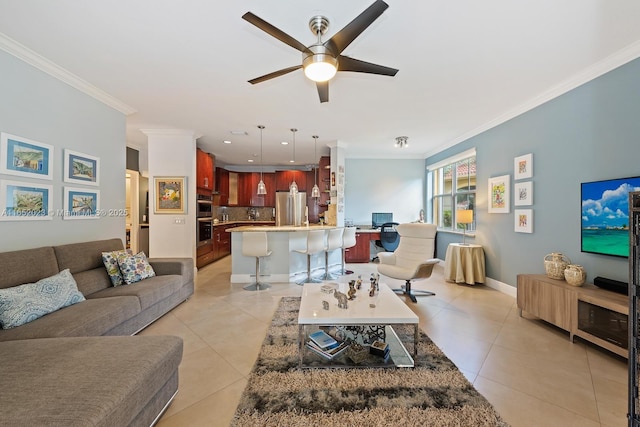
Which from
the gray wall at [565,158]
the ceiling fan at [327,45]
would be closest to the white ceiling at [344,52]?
the gray wall at [565,158]

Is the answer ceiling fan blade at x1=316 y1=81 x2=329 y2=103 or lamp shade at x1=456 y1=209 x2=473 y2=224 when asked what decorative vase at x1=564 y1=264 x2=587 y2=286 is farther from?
ceiling fan blade at x1=316 y1=81 x2=329 y2=103

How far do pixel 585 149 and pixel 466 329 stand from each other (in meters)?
2.30

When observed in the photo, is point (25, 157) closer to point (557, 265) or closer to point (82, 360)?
point (82, 360)

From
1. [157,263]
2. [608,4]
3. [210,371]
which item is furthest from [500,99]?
[157,263]

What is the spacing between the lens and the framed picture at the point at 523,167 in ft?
11.5

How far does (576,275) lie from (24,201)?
541 centimetres

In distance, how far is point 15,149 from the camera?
2.47 m

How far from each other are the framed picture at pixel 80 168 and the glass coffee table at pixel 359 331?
2962mm

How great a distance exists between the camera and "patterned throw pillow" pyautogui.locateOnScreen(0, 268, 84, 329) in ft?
6.16

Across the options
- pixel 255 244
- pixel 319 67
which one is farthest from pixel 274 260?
pixel 319 67

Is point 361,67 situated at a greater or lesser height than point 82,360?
greater

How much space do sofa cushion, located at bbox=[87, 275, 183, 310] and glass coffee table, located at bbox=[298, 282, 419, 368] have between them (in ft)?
5.24

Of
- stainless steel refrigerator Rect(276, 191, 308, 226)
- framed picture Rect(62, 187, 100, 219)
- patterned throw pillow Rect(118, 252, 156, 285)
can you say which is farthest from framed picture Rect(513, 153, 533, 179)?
framed picture Rect(62, 187, 100, 219)

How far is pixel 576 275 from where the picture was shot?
262 cm
